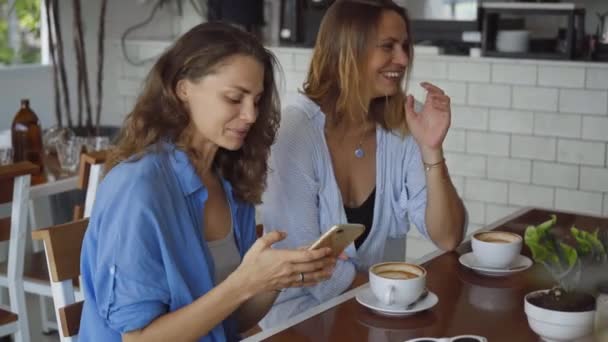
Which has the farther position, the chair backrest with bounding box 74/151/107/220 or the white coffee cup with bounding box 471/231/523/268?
the chair backrest with bounding box 74/151/107/220

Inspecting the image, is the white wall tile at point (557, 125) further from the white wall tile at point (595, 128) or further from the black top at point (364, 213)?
the black top at point (364, 213)

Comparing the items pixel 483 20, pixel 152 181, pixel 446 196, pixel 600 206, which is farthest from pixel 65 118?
pixel 152 181

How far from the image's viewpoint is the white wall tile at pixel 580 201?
150 inches

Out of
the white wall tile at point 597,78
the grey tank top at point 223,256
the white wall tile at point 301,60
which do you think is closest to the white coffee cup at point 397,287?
the grey tank top at point 223,256

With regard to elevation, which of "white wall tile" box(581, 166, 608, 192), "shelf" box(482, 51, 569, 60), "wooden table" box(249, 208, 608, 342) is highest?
"shelf" box(482, 51, 569, 60)

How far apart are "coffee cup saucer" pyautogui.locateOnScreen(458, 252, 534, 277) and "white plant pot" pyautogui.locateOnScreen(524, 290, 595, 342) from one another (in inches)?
15.4

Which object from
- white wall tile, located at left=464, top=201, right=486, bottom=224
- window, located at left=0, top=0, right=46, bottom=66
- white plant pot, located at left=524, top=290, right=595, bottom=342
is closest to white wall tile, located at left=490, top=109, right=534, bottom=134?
white wall tile, located at left=464, top=201, right=486, bottom=224

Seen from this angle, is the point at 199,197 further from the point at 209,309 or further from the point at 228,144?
the point at 209,309

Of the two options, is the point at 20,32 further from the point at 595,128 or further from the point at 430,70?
the point at 595,128

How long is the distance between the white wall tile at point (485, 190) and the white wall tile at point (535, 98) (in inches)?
14.0

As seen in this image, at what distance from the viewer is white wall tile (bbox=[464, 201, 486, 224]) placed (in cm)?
409

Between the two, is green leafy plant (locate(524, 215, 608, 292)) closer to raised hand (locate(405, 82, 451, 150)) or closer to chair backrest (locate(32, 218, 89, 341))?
raised hand (locate(405, 82, 451, 150))

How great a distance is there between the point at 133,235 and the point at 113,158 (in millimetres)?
211

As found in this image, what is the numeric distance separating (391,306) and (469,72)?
98.4 inches
